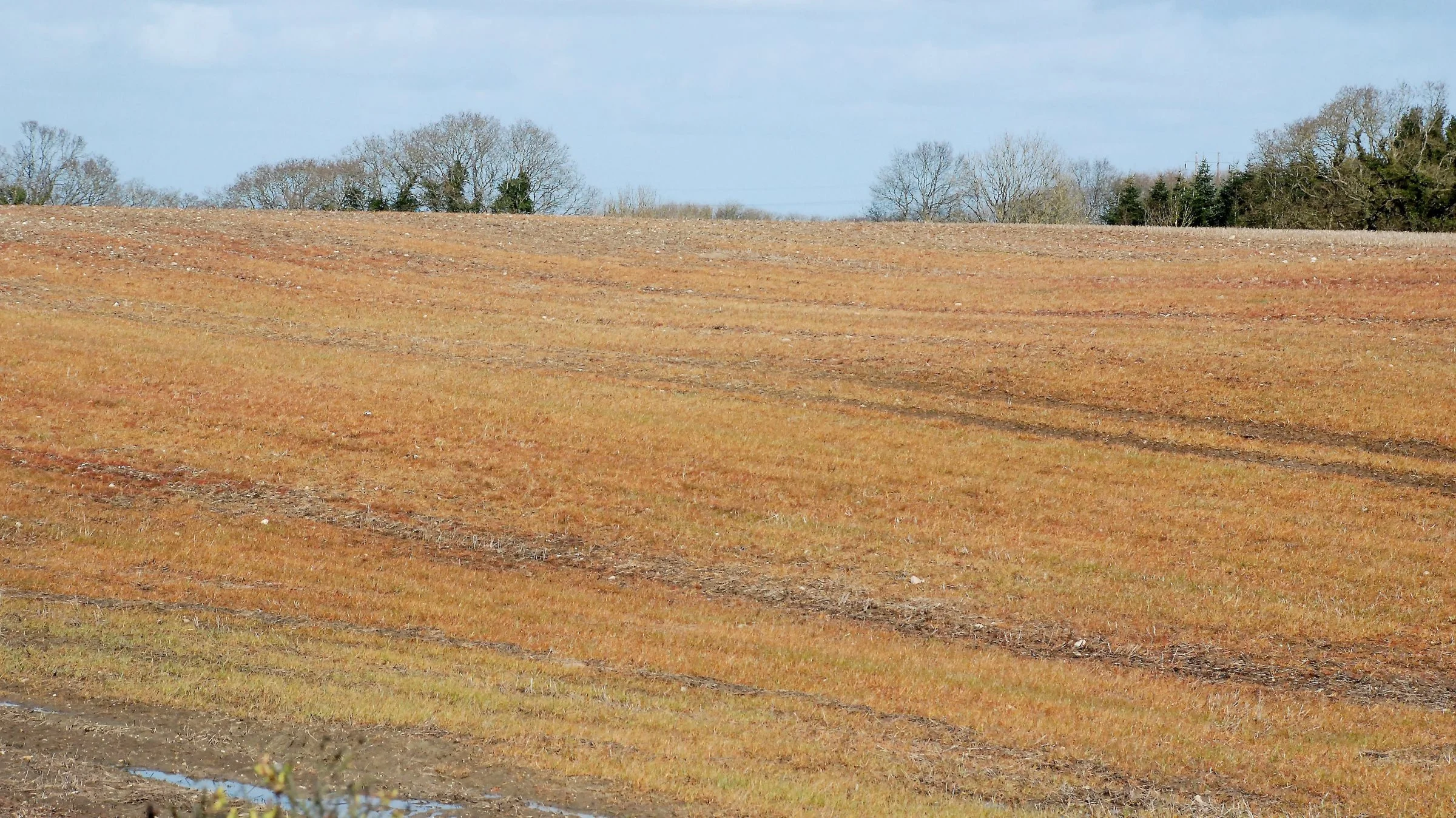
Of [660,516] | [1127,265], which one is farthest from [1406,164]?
[660,516]

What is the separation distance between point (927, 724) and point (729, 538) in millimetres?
8488

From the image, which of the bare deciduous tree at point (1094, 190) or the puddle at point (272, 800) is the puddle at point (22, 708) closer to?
the puddle at point (272, 800)

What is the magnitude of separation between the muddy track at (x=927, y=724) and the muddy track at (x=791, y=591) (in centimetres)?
458

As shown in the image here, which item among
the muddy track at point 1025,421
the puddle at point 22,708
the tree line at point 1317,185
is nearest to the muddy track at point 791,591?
the muddy track at point 1025,421

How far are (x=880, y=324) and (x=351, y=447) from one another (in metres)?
19.1

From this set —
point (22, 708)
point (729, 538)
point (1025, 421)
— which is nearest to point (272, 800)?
point (22, 708)

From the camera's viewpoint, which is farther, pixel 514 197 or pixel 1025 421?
pixel 514 197

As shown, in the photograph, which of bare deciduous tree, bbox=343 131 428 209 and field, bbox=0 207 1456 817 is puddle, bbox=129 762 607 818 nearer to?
field, bbox=0 207 1456 817

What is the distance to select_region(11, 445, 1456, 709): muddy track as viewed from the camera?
50.7ft

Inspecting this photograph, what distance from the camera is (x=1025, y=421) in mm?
27156

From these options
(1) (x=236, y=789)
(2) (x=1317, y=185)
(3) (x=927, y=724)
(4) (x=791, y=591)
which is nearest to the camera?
(1) (x=236, y=789)

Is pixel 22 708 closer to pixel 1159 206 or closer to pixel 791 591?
pixel 791 591

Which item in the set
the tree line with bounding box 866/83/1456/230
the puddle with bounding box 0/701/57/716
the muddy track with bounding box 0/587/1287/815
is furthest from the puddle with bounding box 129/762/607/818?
the tree line with bounding box 866/83/1456/230

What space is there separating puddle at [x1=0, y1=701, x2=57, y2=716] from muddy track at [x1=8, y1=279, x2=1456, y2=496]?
20505 mm
